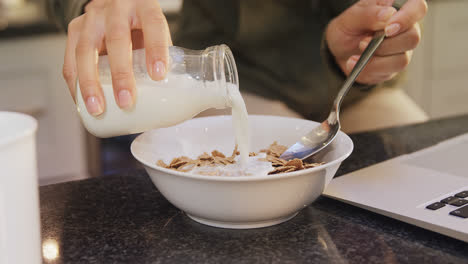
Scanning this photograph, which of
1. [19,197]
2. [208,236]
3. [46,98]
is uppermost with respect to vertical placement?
[19,197]

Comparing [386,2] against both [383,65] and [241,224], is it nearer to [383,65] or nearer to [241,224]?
[383,65]

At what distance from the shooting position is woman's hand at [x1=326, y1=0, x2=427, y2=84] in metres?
0.92

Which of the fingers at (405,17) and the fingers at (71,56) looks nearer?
the fingers at (71,56)

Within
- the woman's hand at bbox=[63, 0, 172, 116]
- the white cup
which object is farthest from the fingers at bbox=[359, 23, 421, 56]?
the white cup

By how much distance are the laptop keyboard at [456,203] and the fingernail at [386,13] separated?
0.42 metres

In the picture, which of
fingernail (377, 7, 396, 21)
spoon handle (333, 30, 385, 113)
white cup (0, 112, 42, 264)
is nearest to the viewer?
white cup (0, 112, 42, 264)

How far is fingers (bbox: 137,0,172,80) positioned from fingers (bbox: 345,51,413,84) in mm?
480

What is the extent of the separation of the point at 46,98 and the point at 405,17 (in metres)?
1.53

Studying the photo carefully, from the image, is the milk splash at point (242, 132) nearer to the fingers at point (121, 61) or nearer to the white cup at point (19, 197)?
the fingers at point (121, 61)

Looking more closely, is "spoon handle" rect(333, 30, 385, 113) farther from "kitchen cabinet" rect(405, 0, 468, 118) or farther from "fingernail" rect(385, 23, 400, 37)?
"kitchen cabinet" rect(405, 0, 468, 118)

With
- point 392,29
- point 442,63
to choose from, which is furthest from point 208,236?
point 442,63

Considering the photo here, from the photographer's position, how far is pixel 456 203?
63 cm

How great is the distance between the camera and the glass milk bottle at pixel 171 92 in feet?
2.17

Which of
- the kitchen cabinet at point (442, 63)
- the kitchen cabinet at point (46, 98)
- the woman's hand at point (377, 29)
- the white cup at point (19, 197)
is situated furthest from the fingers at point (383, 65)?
the kitchen cabinet at point (442, 63)
